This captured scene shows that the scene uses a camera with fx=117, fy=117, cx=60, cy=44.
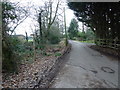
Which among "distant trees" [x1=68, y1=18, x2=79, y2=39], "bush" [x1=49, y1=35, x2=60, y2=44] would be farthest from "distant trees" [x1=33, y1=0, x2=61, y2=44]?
"distant trees" [x1=68, y1=18, x2=79, y2=39]

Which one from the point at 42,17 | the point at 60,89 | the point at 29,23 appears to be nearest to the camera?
the point at 60,89

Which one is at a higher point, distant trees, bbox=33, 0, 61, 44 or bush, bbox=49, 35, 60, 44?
distant trees, bbox=33, 0, 61, 44

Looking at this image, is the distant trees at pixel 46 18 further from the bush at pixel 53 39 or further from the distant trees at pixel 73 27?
the distant trees at pixel 73 27

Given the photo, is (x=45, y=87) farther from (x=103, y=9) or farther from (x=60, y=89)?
(x=103, y=9)

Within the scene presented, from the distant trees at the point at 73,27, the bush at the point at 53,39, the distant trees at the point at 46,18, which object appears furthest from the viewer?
the distant trees at the point at 73,27

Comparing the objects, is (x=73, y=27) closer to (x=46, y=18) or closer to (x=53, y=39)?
(x=53, y=39)

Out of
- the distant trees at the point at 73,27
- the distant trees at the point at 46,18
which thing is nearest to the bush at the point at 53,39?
the distant trees at the point at 46,18

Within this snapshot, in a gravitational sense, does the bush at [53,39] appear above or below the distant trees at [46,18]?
below

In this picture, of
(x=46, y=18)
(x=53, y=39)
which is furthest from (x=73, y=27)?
(x=46, y=18)

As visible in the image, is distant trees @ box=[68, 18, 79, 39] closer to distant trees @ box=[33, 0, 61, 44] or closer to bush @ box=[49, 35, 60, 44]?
bush @ box=[49, 35, 60, 44]

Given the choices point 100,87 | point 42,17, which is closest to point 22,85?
point 100,87

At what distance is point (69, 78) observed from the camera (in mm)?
4754

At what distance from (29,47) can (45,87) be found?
8.36m

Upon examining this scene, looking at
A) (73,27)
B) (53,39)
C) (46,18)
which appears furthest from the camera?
(73,27)
